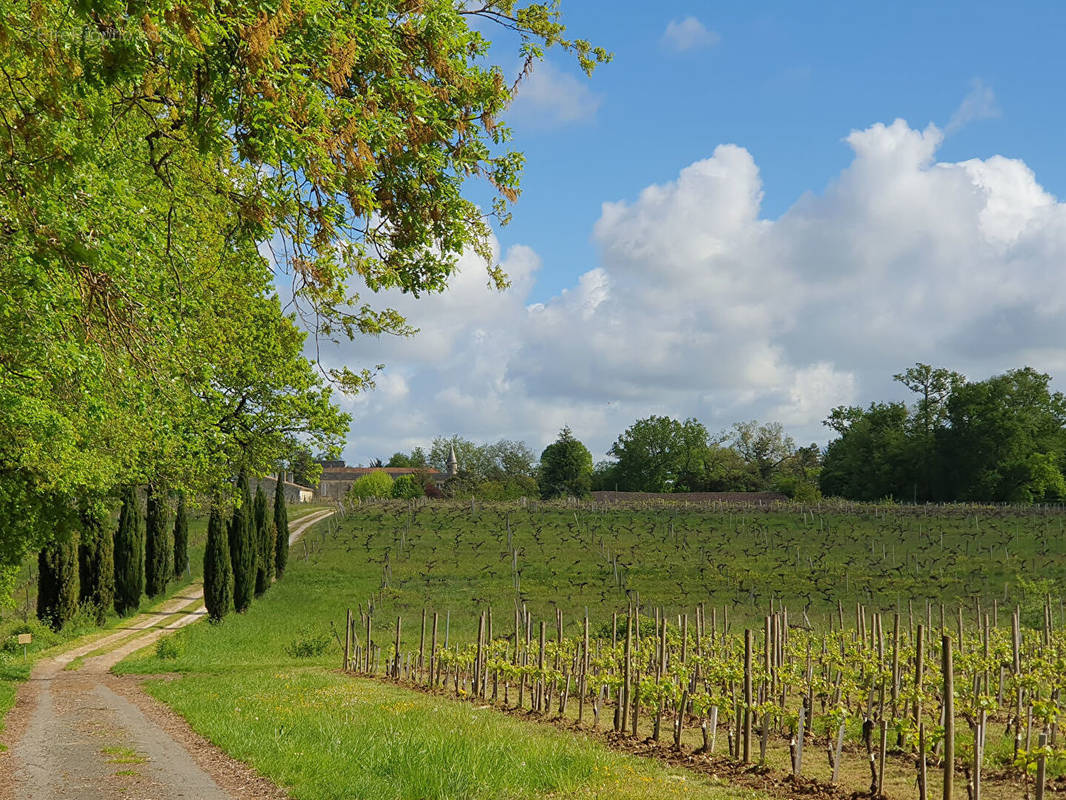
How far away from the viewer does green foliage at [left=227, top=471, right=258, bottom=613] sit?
112 ft

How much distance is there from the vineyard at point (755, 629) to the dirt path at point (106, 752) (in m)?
5.86

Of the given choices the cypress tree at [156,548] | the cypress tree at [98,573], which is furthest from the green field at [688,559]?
the cypress tree at [98,573]

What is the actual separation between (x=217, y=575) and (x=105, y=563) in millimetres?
4794

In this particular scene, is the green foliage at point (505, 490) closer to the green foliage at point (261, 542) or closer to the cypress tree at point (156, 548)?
the green foliage at point (261, 542)

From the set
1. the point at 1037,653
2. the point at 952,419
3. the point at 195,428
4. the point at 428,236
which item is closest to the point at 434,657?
the point at 195,428

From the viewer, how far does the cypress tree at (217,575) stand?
32.3m

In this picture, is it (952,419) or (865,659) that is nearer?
(865,659)

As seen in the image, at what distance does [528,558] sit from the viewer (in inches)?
1982

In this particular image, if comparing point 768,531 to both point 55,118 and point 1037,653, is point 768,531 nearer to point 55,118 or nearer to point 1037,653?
point 1037,653

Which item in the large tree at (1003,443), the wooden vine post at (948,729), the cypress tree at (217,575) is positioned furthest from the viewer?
the large tree at (1003,443)

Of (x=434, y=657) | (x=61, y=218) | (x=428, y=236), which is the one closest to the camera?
(x=61, y=218)

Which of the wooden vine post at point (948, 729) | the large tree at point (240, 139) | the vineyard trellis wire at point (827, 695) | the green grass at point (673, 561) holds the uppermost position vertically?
the large tree at point (240, 139)

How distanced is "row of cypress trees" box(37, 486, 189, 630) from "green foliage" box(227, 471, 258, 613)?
8.34 ft

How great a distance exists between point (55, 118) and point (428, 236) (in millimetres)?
2896
